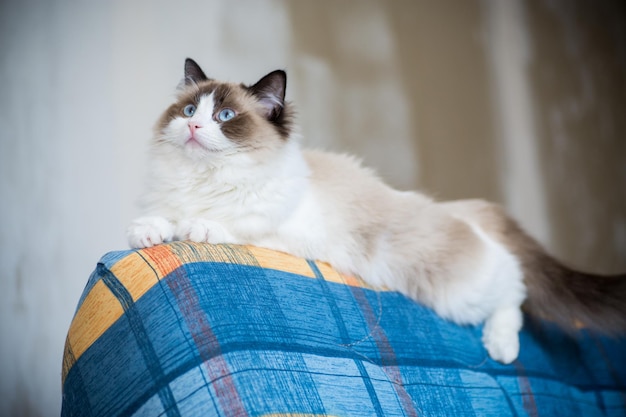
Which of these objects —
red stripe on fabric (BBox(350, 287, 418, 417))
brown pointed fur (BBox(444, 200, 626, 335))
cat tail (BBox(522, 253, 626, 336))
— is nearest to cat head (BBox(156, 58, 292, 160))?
red stripe on fabric (BBox(350, 287, 418, 417))

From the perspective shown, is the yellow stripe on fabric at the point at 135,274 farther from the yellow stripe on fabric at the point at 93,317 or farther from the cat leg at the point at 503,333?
the cat leg at the point at 503,333

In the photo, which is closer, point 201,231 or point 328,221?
point 201,231

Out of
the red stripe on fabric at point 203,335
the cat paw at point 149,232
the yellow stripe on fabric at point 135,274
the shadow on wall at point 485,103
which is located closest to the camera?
the red stripe on fabric at point 203,335

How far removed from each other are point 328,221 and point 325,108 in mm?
1041

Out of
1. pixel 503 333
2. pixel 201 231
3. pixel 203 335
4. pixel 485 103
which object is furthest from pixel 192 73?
pixel 485 103

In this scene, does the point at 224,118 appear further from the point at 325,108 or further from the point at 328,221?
the point at 325,108

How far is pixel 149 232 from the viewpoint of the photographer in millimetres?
1291

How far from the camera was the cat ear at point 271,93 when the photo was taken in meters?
1.49

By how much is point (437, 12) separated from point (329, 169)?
1.77m

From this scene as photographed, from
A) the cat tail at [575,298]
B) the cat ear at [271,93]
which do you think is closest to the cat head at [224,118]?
the cat ear at [271,93]

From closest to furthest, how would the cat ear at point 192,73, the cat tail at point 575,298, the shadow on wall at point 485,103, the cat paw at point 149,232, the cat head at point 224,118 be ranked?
the cat paw at point 149,232, the cat head at point 224,118, the cat ear at point 192,73, the cat tail at point 575,298, the shadow on wall at point 485,103

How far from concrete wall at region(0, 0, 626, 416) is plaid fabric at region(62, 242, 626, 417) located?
2.33ft

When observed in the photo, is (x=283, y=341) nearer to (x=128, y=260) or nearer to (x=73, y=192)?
(x=128, y=260)

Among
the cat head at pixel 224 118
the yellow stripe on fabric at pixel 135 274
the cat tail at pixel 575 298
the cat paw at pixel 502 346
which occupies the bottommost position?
the cat paw at pixel 502 346
